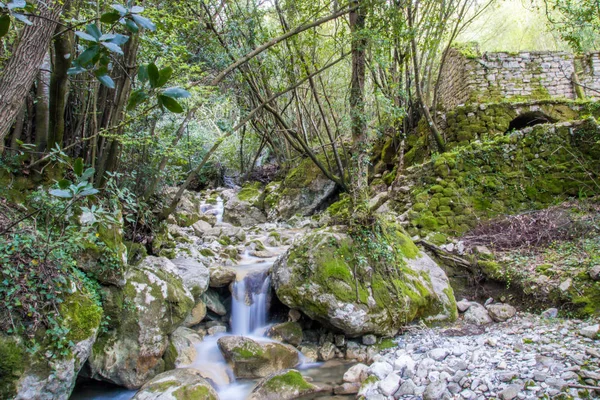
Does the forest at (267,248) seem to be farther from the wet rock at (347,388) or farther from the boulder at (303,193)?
the boulder at (303,193)

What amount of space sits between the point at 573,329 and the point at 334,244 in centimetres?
290

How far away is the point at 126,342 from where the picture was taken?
12.7ft

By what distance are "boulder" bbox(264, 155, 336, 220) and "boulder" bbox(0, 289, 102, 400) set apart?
8.20m

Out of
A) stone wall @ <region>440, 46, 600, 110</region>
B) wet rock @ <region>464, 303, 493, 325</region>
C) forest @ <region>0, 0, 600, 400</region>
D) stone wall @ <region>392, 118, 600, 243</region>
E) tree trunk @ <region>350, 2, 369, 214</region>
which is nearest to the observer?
forest @ <region>0, 0, 600, 400</region>

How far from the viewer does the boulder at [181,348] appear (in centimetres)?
427

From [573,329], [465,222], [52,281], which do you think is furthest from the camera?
[465,222]

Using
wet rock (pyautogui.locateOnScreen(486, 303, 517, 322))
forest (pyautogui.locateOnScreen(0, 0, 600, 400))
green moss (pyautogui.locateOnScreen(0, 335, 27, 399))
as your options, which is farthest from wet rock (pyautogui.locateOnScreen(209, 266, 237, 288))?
wet rock (pyautogui.locateOnScreen(486, 303, 517, 322))

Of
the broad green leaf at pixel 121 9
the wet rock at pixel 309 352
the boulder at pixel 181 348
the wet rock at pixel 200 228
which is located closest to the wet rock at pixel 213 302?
the boulder at pixel 181 348

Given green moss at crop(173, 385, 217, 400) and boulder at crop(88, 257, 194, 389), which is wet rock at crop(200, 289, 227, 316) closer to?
boulder at crop(88, 257, 194, 389)

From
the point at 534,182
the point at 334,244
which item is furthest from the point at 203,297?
the point at 534,182

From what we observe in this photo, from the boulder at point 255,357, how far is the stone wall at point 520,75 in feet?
25.6

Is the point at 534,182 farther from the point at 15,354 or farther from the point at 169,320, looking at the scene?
the point at 15,354

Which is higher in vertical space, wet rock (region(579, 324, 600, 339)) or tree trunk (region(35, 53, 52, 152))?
tree trunk (region(35, 53, 52, 152))

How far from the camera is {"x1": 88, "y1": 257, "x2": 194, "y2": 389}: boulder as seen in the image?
12.4 feet
